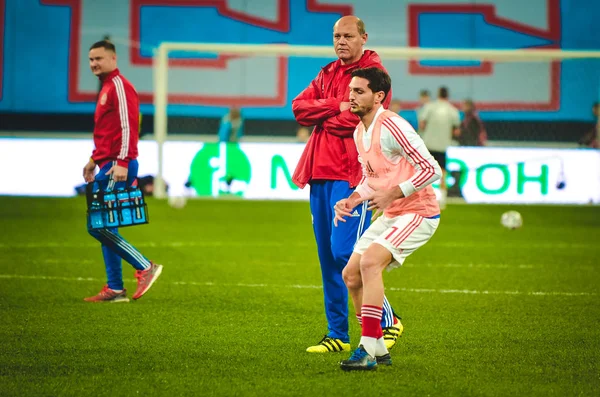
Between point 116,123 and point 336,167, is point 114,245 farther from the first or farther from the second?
point 336,167

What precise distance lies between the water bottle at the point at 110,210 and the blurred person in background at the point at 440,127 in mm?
10571

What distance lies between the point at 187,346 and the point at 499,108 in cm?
1661

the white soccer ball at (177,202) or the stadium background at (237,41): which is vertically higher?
the stadium background at (237,41)

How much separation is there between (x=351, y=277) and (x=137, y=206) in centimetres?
288

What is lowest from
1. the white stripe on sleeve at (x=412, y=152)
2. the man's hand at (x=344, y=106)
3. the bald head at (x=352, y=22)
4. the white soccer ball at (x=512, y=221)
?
the white soccer ball at (x=512, y=221)

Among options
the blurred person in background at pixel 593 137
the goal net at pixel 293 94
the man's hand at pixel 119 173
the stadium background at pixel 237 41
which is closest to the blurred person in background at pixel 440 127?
the goal net at pixel 293 94

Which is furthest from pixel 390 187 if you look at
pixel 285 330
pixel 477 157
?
pixel 477 157

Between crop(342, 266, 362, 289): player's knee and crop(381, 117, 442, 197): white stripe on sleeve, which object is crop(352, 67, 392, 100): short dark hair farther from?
crop(342, 266, 362, 289): player's knee

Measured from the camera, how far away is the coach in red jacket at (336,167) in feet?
19.5

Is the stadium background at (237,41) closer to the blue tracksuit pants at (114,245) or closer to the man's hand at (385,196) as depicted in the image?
the blue tracksuit pants at (114,245)

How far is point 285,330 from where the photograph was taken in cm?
680

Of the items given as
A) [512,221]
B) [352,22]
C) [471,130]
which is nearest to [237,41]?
[471,130]

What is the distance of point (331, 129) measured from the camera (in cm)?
599

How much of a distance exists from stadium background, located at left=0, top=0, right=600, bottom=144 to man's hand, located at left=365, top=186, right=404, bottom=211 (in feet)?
55.0
